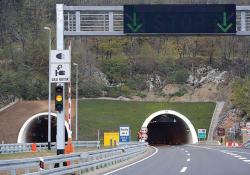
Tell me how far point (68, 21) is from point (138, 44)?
92789 millimetres

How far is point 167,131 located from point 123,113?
50.7 feet

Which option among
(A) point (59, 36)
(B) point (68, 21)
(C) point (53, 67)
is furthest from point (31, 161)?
(B) point (68, 21)

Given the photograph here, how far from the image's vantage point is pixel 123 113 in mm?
77000

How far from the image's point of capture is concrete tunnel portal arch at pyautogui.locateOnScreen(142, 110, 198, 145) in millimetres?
72625

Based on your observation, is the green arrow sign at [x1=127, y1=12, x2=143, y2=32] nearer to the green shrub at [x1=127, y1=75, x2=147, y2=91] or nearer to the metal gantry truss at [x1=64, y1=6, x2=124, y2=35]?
the metal gantry truss at [x1=64, y1=6, x2=124, y2=35]

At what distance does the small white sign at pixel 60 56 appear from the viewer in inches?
894

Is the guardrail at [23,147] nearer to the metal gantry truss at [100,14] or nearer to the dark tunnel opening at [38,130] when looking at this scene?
the dark tunnel opening at [38,130]

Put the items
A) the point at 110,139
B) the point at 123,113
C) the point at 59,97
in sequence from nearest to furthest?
1. the point at 59,97
2. the point at 110,139
3. the point at 123,113

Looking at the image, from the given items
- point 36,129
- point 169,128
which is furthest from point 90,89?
point 36,129

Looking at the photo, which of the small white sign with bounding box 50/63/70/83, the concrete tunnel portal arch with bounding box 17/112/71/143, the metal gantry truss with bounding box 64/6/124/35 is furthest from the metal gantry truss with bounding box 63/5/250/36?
the concrete tunnel portal arch with bounding box 17/112/71/143

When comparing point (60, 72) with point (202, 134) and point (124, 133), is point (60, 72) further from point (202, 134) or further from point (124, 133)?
point (202, 134)

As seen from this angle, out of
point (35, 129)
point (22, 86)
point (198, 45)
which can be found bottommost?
point (35, 129)

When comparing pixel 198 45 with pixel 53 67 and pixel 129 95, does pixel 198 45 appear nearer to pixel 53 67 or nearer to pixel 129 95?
pixel 129 95

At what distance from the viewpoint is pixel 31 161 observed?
57.8ft
